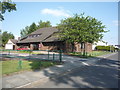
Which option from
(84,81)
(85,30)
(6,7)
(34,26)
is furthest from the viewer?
(34,26)

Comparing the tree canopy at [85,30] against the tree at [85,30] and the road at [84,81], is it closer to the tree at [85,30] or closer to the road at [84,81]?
the tree at [85,30]

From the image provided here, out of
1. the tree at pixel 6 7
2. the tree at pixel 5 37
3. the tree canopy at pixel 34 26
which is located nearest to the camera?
the tree at pixel 6 7

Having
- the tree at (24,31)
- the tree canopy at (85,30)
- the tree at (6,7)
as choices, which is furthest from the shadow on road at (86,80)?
the tree at (24,31)

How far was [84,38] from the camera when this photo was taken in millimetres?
20875

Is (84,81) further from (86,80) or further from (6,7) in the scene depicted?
(6,7)

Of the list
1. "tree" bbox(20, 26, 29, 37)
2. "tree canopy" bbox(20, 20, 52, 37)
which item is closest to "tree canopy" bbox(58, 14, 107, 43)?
"tree canopy" bbox(20, 20, 52, 37)

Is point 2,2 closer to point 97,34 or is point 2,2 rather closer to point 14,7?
point 14,7

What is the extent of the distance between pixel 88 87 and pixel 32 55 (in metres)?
11.9

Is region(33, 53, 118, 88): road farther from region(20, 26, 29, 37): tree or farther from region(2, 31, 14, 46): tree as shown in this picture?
region(20, 26, 29, 37): tree

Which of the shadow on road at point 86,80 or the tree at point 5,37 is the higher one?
the tree at point 5,37

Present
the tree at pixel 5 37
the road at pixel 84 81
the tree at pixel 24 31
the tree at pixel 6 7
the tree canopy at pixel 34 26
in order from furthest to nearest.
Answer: the tree at pixel 24 31
the tree canopy at pixel 34 26
the tree at pixel 5 37
the tree at pixel 6 7
the road at pixel 84 81

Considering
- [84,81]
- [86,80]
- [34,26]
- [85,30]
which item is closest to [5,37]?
[34,26]

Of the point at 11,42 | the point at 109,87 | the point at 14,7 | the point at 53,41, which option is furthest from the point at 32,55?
the point at 11,42

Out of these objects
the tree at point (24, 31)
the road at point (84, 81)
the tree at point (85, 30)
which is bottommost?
the road at point (84, 81)
